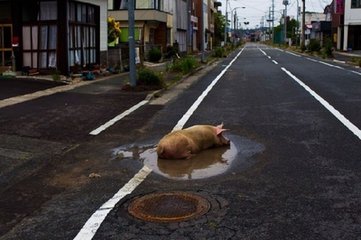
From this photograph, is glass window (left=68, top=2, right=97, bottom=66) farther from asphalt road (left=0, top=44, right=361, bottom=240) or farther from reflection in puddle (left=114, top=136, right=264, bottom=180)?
reflection in puddle (left=114, top=136, right=264, bottom=180)

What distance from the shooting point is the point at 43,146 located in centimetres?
880

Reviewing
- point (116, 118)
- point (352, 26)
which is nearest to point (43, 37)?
point (116, 118)

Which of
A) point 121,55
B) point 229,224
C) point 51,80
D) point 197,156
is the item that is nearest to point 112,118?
point 197,156

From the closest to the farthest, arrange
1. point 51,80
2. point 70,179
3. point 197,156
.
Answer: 1. point 70,179
2. point 197,156
3. point 51,80

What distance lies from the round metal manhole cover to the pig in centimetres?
175

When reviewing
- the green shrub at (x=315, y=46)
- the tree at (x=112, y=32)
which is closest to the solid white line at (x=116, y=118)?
the tree at (x=112, y=32)

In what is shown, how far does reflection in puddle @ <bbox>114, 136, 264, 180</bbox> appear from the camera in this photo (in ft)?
23.4

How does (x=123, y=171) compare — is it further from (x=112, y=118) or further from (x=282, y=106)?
(x=282, y=106)

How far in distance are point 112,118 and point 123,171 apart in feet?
15.4

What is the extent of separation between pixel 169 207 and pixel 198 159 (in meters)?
2.33

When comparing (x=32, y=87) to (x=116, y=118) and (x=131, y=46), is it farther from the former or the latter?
(x=116, y=118)

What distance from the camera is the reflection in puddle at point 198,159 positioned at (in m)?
7.13

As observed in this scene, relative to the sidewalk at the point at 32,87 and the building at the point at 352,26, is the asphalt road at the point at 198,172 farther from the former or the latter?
the building at the point at 352,26

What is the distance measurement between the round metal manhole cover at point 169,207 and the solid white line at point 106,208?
0.24m
